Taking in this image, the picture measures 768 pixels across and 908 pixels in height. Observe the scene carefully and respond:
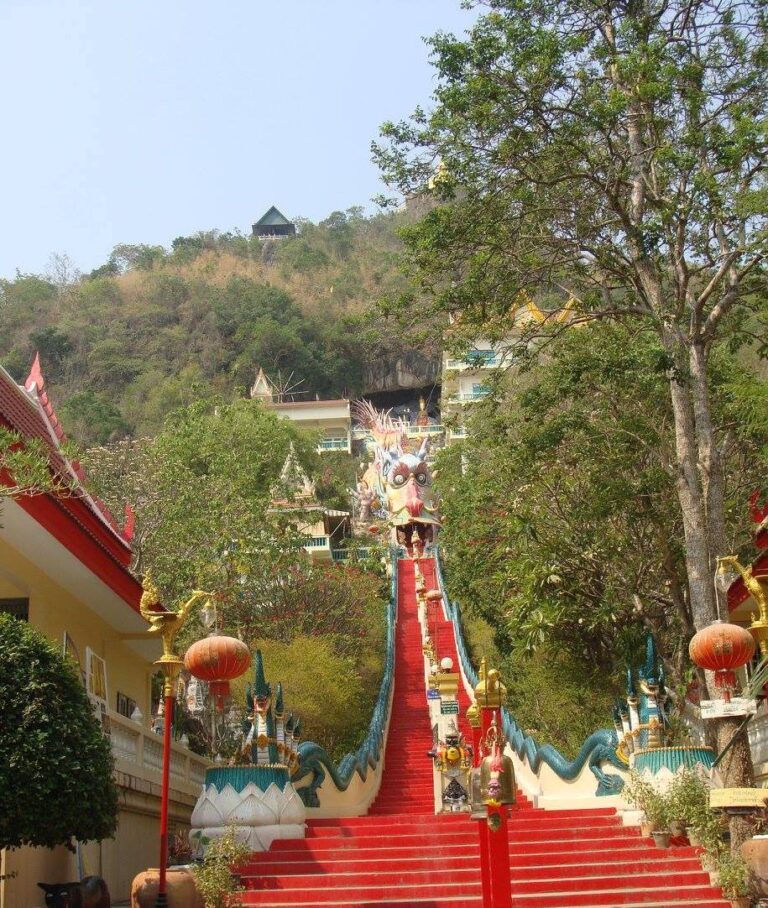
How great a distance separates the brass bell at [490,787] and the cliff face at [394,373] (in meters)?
65.8

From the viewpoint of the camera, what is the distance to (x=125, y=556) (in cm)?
1672

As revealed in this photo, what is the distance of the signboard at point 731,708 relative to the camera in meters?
10.5

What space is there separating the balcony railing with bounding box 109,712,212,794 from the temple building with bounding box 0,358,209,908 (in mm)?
16

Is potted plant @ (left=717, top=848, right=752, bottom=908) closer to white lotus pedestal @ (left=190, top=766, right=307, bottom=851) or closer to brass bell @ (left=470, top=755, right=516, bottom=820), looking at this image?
brass bell @ (left=470, top=755, right=516, bottom=820)

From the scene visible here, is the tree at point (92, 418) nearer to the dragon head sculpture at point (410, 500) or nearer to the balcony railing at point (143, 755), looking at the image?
the dragon head sculpture at point (410, 500)

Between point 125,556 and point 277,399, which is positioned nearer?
point 125,556

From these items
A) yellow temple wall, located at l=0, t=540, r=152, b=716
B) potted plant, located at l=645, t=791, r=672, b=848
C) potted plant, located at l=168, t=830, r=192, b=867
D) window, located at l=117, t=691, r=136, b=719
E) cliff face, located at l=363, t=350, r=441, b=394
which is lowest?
potted plant, located at l=168, t=830, r=192, b=867

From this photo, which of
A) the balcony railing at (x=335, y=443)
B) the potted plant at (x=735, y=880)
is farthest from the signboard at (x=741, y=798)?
the balcony railing at (x=335, y=443)

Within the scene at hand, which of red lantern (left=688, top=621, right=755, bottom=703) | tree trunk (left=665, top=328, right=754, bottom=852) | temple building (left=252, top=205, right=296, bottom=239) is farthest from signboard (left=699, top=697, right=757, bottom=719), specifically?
temple building (left=252, top=205, right=296, bottom=239)

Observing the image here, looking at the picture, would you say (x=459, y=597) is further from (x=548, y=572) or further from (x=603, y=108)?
(x=603, y=108)

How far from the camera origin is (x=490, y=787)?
9.37m

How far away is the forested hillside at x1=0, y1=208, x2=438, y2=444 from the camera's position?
67688 millimetres

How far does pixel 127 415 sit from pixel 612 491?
173ft

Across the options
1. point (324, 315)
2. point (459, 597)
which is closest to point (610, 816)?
point (459, 597)
